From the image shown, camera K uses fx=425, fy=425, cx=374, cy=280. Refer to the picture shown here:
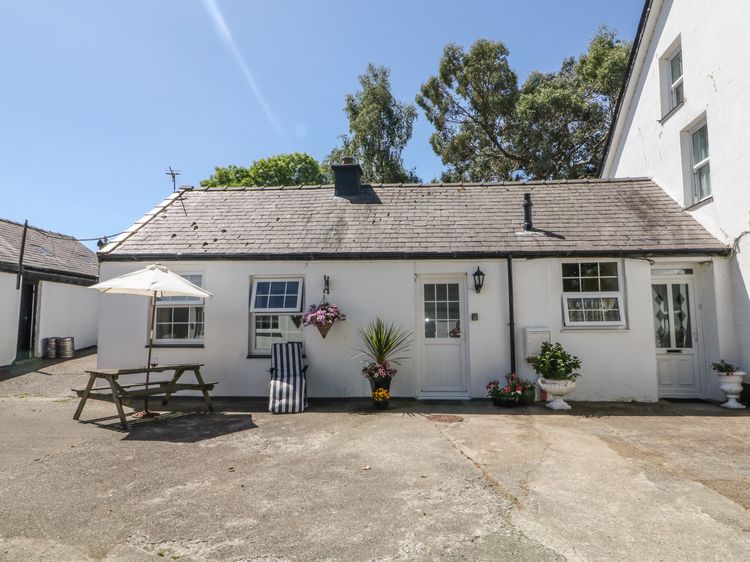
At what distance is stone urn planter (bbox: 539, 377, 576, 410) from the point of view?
24.1 feet

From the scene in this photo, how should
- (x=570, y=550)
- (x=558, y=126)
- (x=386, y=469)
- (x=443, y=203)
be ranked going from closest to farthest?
(x=570, y=550) < (x=386, y=469) < (x=443, y=203) < (x=558, y=126)

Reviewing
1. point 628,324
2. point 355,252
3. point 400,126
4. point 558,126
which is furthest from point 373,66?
point 628,324

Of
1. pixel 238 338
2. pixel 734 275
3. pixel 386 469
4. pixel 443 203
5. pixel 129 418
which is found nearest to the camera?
pixel 386 469

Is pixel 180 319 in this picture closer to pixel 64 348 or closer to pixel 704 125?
pixel 64 348

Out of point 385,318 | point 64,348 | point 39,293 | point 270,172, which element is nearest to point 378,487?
point 385,318

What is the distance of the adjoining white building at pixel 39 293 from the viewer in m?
12.5

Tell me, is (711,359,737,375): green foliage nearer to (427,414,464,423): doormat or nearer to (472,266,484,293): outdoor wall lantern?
(472,266,484,293): outdoor wall lantern

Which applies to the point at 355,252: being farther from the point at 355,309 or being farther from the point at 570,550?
the point at 570,550

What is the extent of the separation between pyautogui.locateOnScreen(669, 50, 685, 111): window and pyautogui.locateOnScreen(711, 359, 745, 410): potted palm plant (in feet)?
19.6

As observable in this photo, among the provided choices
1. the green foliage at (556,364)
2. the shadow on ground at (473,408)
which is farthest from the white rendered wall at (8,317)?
the green foliage at (556,364)

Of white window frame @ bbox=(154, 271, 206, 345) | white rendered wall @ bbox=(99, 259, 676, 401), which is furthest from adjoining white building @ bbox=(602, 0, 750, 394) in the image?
white window frame @ bbox=(154, 271, 206, 345)

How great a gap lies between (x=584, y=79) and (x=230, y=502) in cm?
2326

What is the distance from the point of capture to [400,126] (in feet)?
74.7

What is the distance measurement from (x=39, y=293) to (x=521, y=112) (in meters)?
20.3
